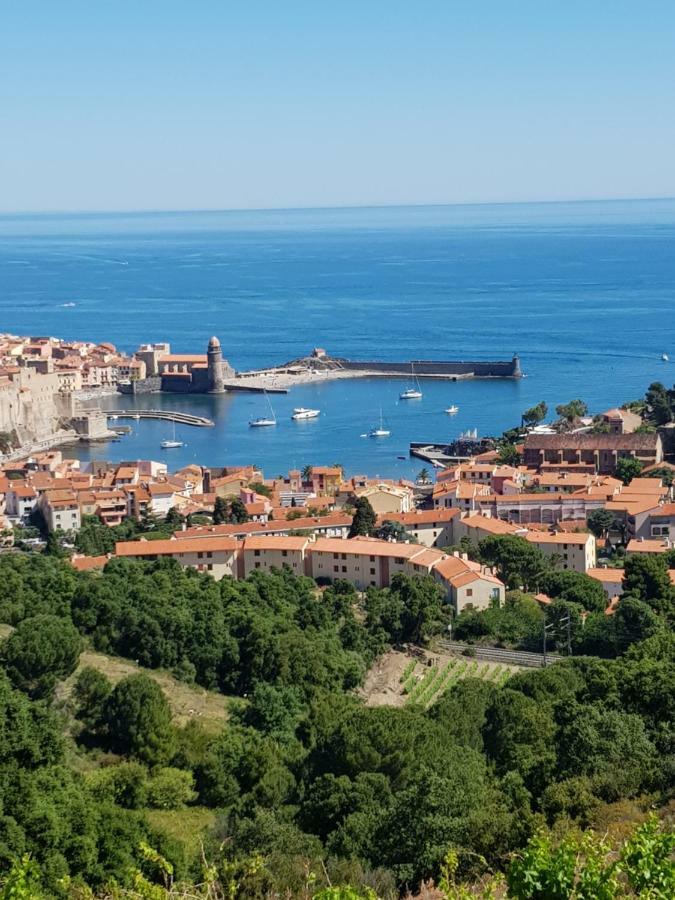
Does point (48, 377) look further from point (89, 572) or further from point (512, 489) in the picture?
point (89, 572)

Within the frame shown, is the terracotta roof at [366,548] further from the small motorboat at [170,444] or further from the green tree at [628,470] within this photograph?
the small motorboat at [170,444]

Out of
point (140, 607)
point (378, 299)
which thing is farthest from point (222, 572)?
point (378, 299)

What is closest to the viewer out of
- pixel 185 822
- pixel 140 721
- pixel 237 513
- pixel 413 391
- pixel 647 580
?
pixel 185 822

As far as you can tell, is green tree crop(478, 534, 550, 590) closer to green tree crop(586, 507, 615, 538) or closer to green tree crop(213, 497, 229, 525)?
green tree crop(586, 507, 615, 538)

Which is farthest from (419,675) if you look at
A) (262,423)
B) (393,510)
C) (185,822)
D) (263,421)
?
(263,421)

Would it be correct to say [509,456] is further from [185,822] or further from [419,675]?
[185,822]

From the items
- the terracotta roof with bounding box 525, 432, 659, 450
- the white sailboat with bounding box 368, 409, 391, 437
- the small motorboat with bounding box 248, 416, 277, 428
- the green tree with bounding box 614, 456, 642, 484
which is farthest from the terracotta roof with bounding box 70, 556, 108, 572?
the small motorboat with bounding box 248, 416, 277, 428

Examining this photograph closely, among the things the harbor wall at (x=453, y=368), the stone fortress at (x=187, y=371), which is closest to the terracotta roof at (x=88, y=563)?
the stone fortress at (x=187, y=371)

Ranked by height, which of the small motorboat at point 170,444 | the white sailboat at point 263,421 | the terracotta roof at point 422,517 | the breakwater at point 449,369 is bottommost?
the small motorboat at point 170,444
